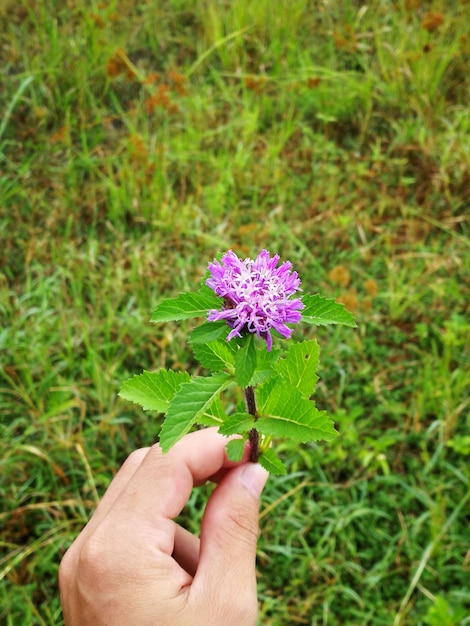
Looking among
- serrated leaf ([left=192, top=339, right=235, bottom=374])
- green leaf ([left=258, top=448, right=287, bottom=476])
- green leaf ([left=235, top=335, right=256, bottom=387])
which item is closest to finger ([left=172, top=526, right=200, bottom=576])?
green leaf ([left=258, top=448, right=287, bottom=476])

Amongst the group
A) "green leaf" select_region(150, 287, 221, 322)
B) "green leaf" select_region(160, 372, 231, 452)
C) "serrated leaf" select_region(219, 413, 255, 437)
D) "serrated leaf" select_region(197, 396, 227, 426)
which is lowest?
"serrated leaf" select_region(197, 396, 227, 426)

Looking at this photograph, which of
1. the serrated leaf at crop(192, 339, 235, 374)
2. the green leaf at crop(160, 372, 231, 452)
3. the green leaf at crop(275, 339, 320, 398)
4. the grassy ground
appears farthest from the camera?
the grassy ground

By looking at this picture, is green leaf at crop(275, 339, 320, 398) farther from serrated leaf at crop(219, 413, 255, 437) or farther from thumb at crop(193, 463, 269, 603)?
thumb at crop(193, 463, 269, 603)

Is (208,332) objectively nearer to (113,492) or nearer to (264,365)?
(264,365)

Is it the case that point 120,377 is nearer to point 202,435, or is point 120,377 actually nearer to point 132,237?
point 132,237

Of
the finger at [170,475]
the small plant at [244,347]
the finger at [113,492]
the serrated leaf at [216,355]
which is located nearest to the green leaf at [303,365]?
the small plant at [244,347]

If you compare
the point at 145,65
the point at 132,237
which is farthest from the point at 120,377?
the point at 145,65

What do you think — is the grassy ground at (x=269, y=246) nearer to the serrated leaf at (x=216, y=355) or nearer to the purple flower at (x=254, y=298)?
the serrated leaf at (x=216, y=355)
